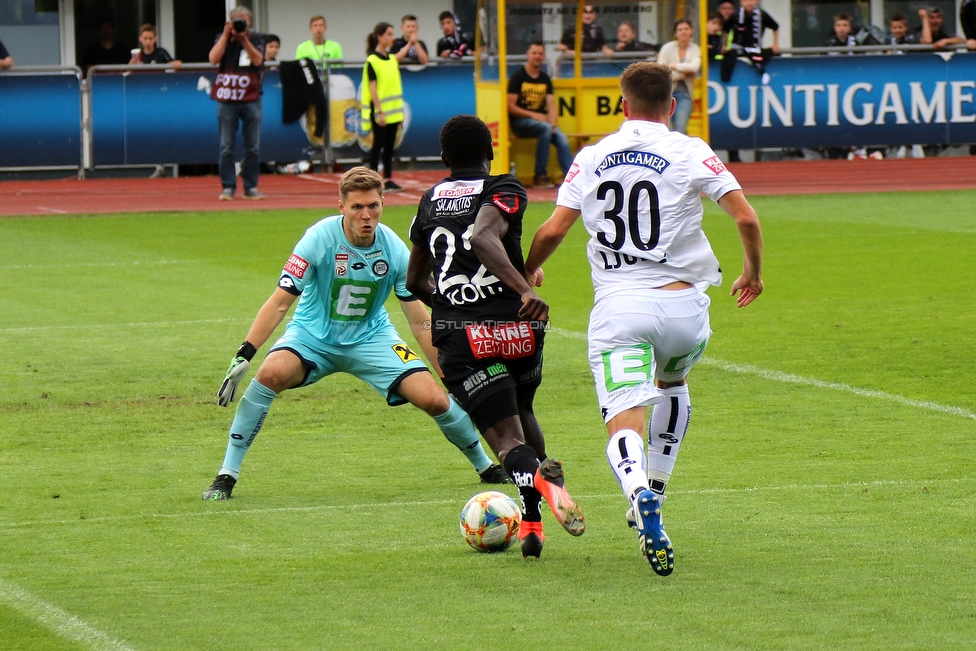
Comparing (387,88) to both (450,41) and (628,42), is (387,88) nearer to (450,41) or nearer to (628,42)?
(628,42)

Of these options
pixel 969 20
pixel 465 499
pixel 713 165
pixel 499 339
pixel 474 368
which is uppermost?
pixel 969 20

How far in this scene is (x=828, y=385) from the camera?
9.57 metres

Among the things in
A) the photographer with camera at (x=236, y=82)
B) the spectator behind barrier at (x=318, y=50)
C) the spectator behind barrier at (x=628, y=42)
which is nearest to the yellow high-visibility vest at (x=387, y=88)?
the photographer with camera at (x=236, y=82)

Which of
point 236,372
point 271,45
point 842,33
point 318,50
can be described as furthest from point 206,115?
point 236,372

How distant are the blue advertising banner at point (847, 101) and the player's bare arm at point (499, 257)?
65.7 feet

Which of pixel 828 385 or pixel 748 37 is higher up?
pixel 748 37

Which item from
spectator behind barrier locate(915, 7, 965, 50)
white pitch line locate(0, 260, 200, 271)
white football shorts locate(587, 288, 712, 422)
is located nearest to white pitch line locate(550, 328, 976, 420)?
white football shorts locate(587, 288, 712, 422)

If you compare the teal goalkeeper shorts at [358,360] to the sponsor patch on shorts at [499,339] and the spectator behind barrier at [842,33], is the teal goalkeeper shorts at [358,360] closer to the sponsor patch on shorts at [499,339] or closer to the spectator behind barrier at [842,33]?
the sponsor patch on shorts at [499,339]

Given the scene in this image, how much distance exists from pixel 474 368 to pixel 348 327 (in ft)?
4.63

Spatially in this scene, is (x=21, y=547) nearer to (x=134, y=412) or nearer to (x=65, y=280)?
(x=134, y=412)

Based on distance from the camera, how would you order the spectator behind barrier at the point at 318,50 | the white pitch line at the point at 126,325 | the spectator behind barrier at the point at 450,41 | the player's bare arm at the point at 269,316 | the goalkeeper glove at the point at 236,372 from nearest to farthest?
the goalkeeper glove at the point at 236,372
the player's bare arm at the point at 269,316
the white pitch line at the point at 126,325
the spectator behind barrier at the point at 318,50
the spectator behind barrier at the point at 450,41

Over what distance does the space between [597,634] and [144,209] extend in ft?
55.0

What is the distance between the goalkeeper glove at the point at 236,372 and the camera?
6.84m

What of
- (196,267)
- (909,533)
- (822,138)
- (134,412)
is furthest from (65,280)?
(822,138)
